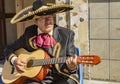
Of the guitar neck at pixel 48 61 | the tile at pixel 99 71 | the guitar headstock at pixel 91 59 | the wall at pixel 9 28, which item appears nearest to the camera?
the guitar headstock at pixel 91 59

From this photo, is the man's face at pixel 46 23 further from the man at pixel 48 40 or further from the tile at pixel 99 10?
the tile at pixel 99 10

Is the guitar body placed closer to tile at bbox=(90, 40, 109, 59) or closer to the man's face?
the man's face

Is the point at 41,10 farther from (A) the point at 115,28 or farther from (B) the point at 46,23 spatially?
(A) the point at 115,28

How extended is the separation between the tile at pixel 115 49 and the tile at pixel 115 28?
0.07 meters

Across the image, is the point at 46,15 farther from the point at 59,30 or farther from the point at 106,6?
the point at 106,6

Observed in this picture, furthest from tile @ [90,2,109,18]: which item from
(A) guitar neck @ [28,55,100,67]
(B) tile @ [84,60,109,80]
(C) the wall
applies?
(C) the wall

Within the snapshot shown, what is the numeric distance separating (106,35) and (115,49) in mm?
232

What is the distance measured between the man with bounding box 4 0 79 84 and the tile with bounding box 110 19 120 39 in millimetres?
1615

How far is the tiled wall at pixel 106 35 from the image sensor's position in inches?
187

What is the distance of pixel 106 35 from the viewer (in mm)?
4828

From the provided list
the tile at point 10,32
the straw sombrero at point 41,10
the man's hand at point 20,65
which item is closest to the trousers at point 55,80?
the man's hand at point 20,65

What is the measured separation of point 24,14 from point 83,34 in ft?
5.61

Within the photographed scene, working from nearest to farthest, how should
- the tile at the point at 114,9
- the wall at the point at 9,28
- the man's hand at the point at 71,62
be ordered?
the man's hand at the point at 71,62
the tile at the point at 114,9
the wall at the point at 9,28

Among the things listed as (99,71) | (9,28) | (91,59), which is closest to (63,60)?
(91,59)
